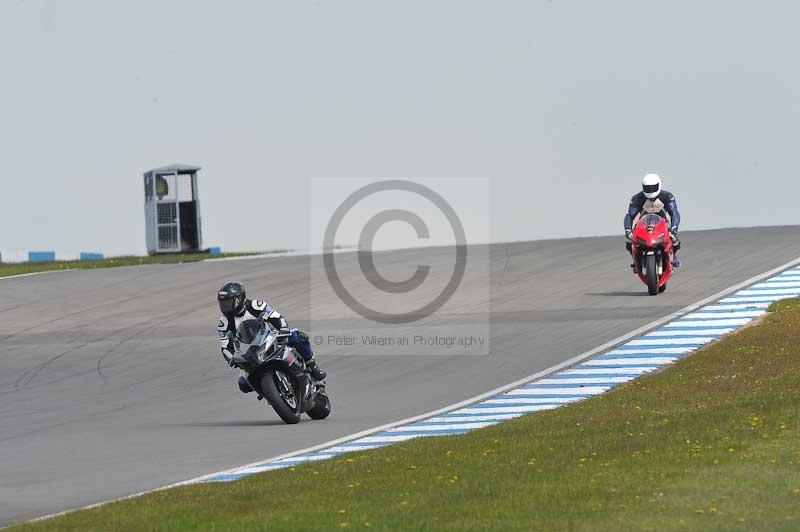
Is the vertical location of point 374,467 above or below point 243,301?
below

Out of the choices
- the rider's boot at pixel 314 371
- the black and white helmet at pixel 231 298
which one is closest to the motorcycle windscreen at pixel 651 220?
the rider's boot at pixel 314 371

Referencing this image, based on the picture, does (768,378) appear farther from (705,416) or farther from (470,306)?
(470,306)

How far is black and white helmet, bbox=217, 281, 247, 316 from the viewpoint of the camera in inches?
621

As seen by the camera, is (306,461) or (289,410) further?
(289,410)

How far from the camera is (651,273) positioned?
87.7ft

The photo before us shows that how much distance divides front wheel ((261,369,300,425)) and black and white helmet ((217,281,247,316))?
77 centimetres

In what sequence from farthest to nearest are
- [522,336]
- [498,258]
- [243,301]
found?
[498,258], [522,336], [243,301]

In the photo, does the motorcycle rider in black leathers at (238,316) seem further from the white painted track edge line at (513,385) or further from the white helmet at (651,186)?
the white helmet at (651,186)

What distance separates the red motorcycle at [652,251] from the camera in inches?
1009

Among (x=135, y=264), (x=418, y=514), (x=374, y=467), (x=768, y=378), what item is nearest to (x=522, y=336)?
(x=768, y=378)

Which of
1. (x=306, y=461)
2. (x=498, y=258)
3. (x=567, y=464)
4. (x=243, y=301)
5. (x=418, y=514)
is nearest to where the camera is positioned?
(x=418, y=514)

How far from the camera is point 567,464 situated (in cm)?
1134

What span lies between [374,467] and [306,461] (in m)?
1.27

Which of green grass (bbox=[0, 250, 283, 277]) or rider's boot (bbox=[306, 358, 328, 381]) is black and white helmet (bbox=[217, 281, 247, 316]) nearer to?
rider's boot (bbox=[306, 358, 328, 381])
